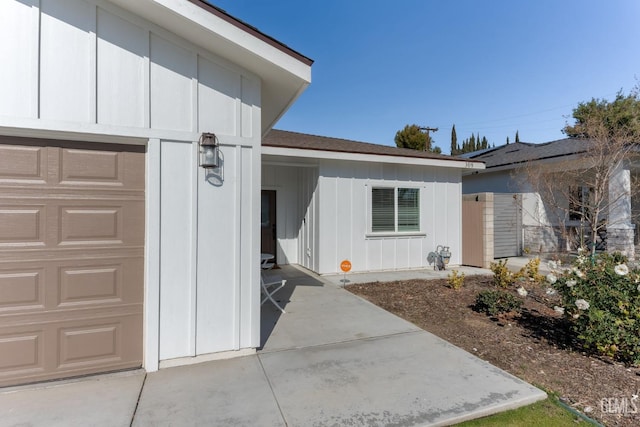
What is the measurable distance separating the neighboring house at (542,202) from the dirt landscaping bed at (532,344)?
18.0ft

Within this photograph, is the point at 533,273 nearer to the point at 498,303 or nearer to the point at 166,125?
the point at 498,303

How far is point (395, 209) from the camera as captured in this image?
27.1 ft

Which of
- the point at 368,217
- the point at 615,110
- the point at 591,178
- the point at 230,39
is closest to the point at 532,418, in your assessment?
the point at 230,39

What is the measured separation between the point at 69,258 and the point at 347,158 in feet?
19.0

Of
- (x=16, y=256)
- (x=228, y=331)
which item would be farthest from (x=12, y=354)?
(x=228, y=331)

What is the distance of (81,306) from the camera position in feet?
9.36

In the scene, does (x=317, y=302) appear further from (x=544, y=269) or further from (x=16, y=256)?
(x=544, y=269)

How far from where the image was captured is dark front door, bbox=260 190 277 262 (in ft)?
29.7

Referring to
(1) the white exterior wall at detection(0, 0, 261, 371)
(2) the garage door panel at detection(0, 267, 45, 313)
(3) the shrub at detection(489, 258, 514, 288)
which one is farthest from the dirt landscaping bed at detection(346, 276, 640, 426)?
(2) the garage door panel at detection(0, 267, 45, 313)

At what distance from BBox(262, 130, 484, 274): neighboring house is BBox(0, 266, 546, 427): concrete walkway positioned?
4.15 meters

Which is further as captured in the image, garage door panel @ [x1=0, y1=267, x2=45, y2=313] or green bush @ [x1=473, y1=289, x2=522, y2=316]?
green bush @ [x1=473, y1=289, x2=522, y2=316]

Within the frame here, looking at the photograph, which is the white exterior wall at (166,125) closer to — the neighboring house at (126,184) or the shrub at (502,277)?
the neighboring house at (126,184)

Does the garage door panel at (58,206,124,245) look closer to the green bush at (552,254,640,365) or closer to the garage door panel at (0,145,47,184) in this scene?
the garage door panel at (0,145,47,184)

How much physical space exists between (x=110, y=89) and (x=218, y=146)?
1.05 metres
